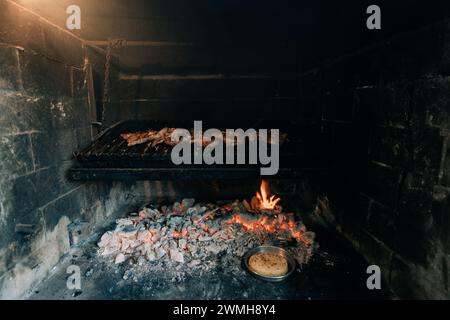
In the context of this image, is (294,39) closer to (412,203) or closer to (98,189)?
(412,203)

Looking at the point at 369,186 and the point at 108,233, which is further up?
the point at 369,186

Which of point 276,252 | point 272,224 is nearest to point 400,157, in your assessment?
point 276,252

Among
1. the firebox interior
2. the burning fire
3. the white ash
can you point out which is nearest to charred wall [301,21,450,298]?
the firebox interior

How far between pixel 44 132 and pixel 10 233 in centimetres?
134

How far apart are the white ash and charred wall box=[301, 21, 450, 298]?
1071mm

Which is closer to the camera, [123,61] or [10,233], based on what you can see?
[10,233]

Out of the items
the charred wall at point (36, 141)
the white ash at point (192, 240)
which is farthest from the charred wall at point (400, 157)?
the charred wall at point (36, 141)

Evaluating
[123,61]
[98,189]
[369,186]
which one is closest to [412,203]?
[369,186]

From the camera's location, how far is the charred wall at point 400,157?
2.66 meters

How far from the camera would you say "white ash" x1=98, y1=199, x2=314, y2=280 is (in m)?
3.95

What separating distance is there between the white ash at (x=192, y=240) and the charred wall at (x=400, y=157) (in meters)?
1.07

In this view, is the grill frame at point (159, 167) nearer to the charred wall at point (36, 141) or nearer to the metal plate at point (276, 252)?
the charred wall at point (36, 141)

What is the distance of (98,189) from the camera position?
17.3ft

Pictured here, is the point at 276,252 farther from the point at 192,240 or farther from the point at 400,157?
the point at 400,157
